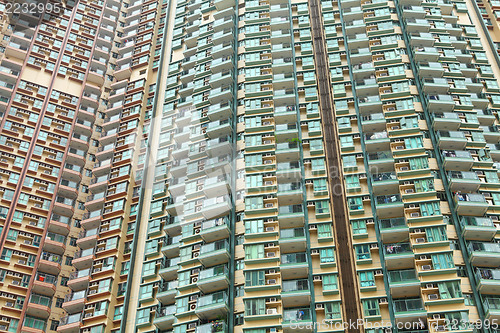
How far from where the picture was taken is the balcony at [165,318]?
212 ft

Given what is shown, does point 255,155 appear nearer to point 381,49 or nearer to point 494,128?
point 381,49

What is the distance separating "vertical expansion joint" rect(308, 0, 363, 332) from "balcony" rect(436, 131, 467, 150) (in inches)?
507

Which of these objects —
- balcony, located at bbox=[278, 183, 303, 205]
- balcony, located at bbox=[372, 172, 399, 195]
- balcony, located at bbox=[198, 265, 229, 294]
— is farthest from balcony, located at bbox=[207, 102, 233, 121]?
balcony, located at bbox=[198, 265, 229, 294]

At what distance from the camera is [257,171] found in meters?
71.0

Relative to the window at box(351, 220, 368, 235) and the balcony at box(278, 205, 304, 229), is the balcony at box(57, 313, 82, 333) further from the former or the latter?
the window at box(351, 220, 368, 235)

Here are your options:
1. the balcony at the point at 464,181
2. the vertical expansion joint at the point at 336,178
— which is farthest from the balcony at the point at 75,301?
the balcony at the point at 464,181

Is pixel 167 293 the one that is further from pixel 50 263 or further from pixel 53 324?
pixel 50 263

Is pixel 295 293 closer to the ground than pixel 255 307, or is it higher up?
higher up

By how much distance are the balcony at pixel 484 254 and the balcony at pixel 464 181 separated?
25.4 feet

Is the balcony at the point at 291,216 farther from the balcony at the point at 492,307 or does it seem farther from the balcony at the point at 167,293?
the balcony at the point at 492,307

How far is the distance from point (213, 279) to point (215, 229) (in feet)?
21.2

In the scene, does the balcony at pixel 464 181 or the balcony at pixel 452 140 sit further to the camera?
the balcony at pixel 452 140

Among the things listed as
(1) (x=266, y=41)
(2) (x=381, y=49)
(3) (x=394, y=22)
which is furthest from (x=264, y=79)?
(3) (x=394, y=22)

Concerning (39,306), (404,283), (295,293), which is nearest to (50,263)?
(39,306)
